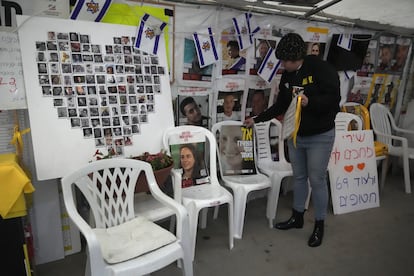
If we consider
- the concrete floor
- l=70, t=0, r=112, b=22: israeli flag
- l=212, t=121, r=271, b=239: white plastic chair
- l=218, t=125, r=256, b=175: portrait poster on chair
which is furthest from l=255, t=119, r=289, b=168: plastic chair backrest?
l=70, t=0, r=112, b=22: israeli flag

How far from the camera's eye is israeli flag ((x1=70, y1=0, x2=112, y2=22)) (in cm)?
194

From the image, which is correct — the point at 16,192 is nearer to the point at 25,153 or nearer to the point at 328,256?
the point at 25,153

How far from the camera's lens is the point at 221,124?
8.58 ft

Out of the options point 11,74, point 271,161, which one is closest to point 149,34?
point 11,74

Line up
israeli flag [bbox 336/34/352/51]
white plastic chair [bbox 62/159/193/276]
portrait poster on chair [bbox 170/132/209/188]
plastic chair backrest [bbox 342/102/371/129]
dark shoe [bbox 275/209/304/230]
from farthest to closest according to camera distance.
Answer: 1. plastic chair backrest [bbox 342/102/371/129]
2. israeli flag [bbox 336/34/352/51]
3. dark shoe [bbox 275/209/304/230]
4. portrait poster on chair [bbox 170/132/209/188]
5. white plastic chair [bbox 62/159/193/276]

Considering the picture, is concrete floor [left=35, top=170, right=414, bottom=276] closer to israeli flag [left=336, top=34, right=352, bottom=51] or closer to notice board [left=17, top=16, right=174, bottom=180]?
notice board [left=17, top=16, right=174, bottom=180]

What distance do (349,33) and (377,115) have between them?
1120mm

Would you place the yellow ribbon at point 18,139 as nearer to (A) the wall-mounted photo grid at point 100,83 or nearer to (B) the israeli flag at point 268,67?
(A) the wall-mounted photo grid at point 100,83

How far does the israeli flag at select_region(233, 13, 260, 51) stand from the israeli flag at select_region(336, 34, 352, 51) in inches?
41.7

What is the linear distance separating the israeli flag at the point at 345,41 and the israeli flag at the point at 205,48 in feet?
4.99

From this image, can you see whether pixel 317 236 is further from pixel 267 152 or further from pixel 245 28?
pixel 245 28

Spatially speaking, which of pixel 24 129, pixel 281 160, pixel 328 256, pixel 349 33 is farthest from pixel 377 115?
pixel 24 129

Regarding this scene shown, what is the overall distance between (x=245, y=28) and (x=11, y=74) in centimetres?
183

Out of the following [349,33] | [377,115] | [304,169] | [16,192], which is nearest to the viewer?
[16,192]
